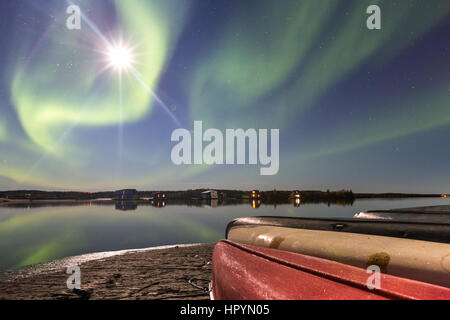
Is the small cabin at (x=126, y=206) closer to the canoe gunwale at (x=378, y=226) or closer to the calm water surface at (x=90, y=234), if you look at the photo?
the calm water surface at (x=90, y=234)

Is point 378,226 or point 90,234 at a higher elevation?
point 378,226

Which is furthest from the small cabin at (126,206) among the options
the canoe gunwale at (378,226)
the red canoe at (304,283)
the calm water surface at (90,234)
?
the red canoe at (304,283)

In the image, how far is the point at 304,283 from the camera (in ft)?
5.31

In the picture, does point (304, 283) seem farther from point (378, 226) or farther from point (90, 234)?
point (90, 234)

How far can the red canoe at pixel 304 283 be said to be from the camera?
136 centimetres

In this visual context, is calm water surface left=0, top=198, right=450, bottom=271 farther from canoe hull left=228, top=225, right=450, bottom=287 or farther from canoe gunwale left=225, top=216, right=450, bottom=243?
canoe hull left=228, top=225, right=450, bottom=287

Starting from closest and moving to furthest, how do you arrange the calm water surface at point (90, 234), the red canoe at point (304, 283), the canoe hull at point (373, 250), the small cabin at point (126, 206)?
1. the red canoe at point (304, 283)
2. the canoe hull at point (373, 250)
3. the calm water surface at point (90, 234)
4. the small cabin at point (126, 206)

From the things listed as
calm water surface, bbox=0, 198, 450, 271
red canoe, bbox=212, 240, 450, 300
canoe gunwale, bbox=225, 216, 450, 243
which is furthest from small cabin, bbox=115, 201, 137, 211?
red canoe, bbox=212, 240, 450, 300

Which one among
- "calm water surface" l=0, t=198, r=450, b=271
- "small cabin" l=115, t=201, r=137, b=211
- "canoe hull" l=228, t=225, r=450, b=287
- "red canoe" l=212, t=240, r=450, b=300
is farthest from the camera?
"small cabin" l=115, t=201, r=137, b=211

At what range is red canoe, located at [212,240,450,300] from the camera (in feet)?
4.48

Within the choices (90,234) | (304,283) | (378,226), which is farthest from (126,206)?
(304,283)
